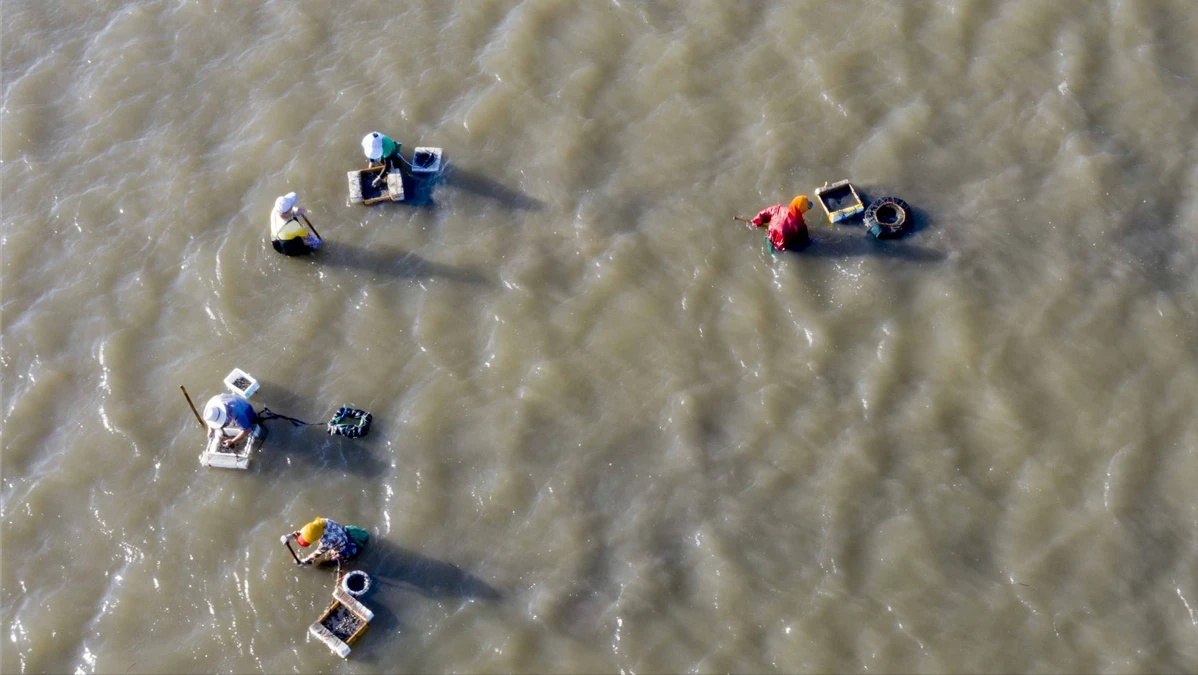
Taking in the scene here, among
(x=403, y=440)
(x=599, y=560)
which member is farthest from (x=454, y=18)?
(x=599, y=560)

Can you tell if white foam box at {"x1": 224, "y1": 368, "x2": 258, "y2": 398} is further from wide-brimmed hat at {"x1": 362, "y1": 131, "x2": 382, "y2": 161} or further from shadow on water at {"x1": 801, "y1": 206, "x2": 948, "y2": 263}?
shadow on water at {"x1": 801, "y1": 206, "x2": 948, "y2": 263}

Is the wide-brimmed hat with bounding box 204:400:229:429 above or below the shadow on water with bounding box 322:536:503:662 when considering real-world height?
above

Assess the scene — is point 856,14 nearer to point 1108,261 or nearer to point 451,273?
point 1108,261

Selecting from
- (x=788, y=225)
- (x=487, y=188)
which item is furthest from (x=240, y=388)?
(x=788, y=225)

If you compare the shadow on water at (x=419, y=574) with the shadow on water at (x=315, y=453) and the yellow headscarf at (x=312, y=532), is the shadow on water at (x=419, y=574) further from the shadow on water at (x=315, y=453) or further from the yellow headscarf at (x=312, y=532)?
the shadow on water at (x=315, y=453)

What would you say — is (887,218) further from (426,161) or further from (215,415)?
(215,415)

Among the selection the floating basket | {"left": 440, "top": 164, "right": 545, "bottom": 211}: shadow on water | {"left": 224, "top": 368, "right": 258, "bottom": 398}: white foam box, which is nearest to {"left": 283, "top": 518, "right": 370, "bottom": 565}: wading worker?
the floating basket
